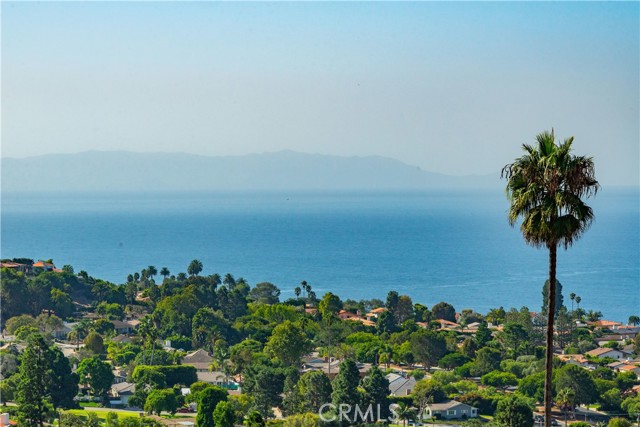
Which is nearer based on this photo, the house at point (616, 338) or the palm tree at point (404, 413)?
the palm tree at point (404, 413)

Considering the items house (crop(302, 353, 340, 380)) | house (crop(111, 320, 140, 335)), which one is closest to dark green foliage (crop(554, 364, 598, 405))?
house (crop(302, 353, 340, 380))

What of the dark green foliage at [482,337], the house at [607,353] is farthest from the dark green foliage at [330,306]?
the house at [607,353]

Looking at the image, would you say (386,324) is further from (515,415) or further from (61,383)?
(61,383)

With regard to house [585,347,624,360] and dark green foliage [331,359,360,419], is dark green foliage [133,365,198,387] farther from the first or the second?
house [585,347,624,360]

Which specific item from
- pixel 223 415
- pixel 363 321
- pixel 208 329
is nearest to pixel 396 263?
pixel 363 321

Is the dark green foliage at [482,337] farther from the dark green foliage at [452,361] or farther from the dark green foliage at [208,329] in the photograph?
the dark green foliage at [208,329]

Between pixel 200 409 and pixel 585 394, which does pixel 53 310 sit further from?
pixel 585 394

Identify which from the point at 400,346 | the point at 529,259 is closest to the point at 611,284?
the point at 529,259
